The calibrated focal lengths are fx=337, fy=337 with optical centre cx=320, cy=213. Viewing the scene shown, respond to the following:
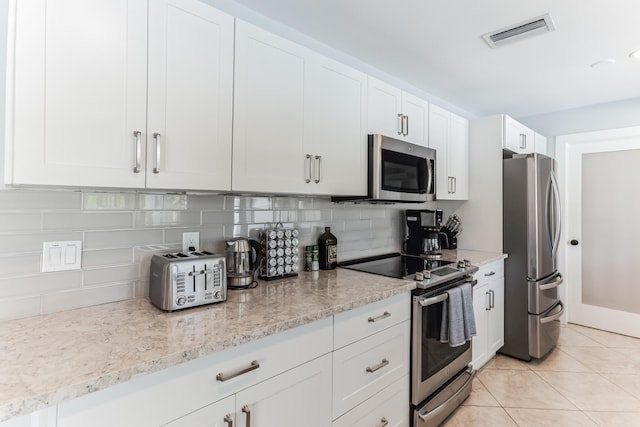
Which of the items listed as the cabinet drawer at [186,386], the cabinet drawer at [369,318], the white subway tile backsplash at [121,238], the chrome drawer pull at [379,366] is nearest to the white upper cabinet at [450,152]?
the cabinet drawer at [369,318]

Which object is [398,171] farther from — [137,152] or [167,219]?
[137,152]

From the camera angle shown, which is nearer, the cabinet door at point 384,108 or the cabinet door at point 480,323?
the cabinet door at point 384,108

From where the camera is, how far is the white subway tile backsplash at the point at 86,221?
1296 millimetres

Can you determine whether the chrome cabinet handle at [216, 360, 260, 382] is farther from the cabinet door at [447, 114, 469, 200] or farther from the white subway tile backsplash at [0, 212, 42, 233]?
the cabinet door at [447, 114, 469, 200]

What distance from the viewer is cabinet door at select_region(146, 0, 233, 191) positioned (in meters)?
1.25

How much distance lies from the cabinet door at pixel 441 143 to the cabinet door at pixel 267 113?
1.42 metres

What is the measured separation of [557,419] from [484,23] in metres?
2.55

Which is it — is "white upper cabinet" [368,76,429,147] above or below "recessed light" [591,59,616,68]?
below

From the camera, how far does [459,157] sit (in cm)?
314

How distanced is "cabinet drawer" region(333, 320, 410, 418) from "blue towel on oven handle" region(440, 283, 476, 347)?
31 cm

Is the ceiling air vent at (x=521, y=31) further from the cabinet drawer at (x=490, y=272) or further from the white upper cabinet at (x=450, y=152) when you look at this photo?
the cabinet drawer at (x=490, y=272)

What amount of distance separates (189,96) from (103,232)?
2.22 feet

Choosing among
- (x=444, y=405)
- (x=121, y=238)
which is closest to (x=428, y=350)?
(x=444, y=405)

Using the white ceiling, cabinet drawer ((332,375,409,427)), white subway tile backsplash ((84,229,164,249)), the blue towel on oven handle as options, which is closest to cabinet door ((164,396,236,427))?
cabinet drawer ((332,375,409,427))
